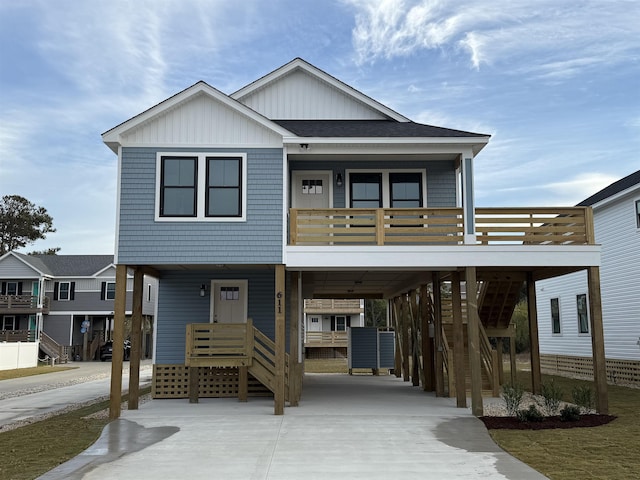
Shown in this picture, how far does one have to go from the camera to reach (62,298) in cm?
4781

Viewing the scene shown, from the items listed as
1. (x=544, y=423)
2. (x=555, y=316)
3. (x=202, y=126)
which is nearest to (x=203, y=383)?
(x=202, y=126)

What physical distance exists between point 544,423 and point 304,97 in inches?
488

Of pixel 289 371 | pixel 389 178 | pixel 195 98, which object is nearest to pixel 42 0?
pixel 195 98

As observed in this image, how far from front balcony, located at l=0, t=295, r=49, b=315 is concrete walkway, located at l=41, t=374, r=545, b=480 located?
107 feet

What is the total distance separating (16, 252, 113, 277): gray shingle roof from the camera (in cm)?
4750

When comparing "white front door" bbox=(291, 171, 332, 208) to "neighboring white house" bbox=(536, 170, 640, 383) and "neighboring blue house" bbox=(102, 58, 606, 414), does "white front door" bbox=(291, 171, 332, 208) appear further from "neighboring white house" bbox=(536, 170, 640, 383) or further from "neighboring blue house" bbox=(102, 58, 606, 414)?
"neighboring white house" bbox=(536, 170, 640, 383)

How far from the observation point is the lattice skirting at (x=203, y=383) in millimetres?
17406

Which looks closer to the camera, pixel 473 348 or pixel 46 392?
pixel 473 348

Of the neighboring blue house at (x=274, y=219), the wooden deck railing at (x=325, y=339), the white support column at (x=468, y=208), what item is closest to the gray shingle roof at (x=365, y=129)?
the neighboring blue house at (x=274, y=219)

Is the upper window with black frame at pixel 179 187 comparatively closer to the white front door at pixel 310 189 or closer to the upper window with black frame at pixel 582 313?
the white front door at pixel 310 189

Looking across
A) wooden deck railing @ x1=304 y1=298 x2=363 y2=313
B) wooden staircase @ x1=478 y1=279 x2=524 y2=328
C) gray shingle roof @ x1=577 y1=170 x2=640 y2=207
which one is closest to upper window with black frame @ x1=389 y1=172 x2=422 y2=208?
wooden staircase @ x1=478 y1=279 x2=524 y2=328

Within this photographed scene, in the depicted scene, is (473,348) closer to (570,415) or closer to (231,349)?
(570,415)

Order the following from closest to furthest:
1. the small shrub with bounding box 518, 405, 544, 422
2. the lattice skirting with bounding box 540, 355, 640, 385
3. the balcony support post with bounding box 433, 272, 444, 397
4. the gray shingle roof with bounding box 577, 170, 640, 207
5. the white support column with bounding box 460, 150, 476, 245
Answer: the small shrub with bounding box 518, 405, 544, 422, the white support column with bounding box 460, 150, 476, 245, the balcony support post with bounding box 433, 272, 444, 397, the lattice skirting with bounding box 540, 355, 640, 385, the gray shingle roof with bounding box 577, 170, 640, 207

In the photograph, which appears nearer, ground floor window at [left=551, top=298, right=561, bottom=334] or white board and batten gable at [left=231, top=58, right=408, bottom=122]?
white board and batten gable at [left=231, top=58, right=408, bottom=122]
